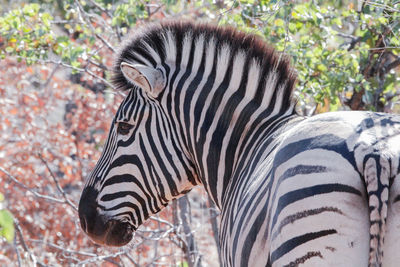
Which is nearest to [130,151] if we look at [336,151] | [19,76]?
[336,151]

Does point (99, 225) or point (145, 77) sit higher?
point (145, 77)

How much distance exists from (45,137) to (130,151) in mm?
5421

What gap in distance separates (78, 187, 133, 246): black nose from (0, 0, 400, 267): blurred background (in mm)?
617

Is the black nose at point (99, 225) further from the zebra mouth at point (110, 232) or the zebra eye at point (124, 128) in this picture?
the zebra eye at point (124, 128)

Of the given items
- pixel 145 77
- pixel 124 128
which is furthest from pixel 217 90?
pixel 124 128

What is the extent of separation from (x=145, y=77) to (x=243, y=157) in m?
0.79

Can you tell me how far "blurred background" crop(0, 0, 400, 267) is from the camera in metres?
5.26

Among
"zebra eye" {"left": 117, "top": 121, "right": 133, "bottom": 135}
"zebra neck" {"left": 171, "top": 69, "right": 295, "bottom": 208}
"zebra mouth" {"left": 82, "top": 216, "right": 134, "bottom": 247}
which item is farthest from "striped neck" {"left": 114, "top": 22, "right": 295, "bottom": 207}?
"zebra mouth" {"left": 82, "top": 216, "right": 134, "bottom": 247}

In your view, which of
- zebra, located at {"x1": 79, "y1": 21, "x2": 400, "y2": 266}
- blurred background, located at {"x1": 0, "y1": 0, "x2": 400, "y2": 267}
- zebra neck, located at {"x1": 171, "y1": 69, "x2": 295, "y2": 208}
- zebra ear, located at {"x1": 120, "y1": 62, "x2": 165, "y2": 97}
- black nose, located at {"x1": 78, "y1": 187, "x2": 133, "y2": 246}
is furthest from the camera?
blurred background, located at {"x1": 0, "y1": 0, "x2": 400, "y2": 267}

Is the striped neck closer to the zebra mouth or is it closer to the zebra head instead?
the zebra head

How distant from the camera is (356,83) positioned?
17.9 feet

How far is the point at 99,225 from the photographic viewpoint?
13.3ft

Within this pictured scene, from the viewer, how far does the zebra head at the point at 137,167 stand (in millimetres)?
3975

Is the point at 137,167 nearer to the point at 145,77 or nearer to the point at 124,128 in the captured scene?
the point at 124,128
